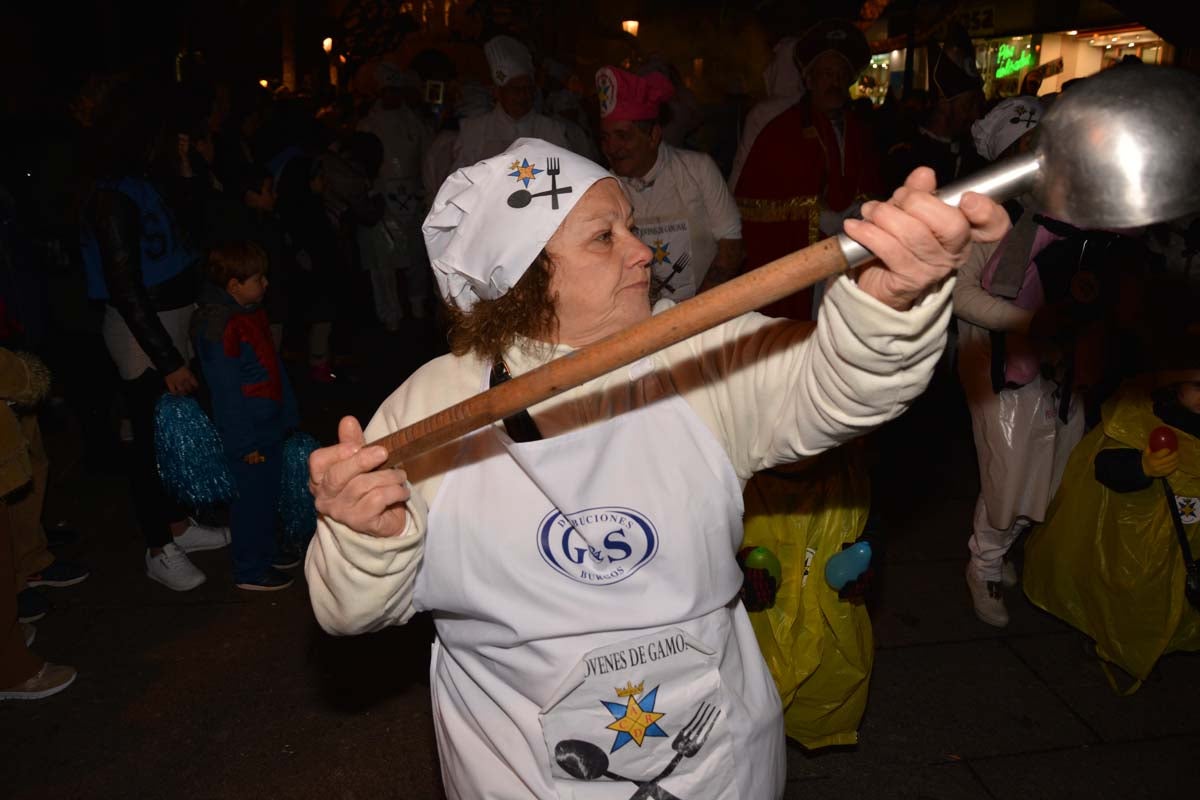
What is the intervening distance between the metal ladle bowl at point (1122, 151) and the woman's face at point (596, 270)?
0.82 meters

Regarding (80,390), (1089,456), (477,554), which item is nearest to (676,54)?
(80,390)

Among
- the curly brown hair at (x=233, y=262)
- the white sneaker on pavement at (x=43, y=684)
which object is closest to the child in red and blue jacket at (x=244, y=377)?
the curly brown hair at (x=233, y=262)

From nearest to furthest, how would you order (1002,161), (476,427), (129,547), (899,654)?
(1002,161) < (476,427) < (899,654) < (129,547)

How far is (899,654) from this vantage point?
414 centimetres

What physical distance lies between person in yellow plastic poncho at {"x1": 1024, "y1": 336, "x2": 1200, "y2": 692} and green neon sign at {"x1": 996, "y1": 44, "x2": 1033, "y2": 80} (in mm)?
15940

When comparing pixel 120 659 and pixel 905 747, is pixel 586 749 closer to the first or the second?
pixel 905 747

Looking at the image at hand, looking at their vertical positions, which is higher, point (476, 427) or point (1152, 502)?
point (476, 427)

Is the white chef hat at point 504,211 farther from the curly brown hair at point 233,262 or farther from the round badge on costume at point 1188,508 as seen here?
the round badge on costume at point 1188,508

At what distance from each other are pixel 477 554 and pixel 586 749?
1.36ft

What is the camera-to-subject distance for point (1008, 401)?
3939mm

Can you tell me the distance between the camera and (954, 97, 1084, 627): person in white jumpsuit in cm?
374

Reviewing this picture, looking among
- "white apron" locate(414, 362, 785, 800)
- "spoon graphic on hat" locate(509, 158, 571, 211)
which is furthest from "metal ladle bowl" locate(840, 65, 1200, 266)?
"spoon graphic on hat" locate(509, 158, 571, 211)

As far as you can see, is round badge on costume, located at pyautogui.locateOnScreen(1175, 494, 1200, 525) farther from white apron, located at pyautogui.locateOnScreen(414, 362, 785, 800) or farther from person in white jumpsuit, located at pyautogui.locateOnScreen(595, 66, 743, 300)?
white apron, located at pyautogui.locateOnScreen(414, 362, 785, 800)

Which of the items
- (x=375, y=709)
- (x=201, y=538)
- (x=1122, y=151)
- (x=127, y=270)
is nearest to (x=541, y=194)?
(x=1122, y=151)
